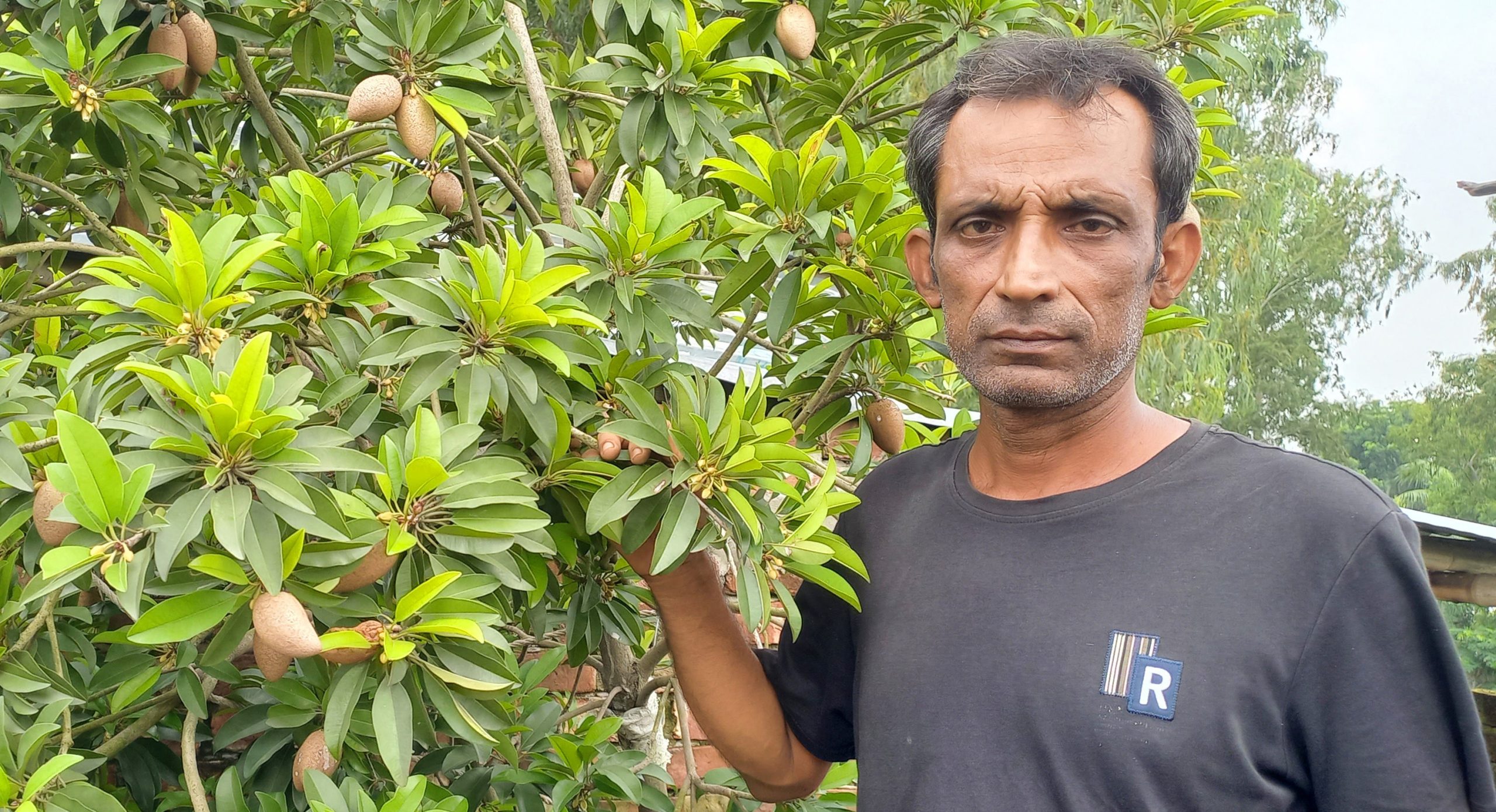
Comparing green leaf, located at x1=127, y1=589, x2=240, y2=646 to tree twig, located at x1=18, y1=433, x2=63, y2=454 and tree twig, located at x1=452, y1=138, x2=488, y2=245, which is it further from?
tree twig, located at x1=452, y1=138, x2=488, y2=245

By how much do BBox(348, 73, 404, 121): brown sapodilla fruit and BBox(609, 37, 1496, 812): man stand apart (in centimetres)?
73

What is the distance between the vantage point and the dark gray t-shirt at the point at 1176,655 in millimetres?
1240

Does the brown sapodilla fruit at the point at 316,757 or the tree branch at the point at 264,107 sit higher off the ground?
the tree branch at the point at 264,107

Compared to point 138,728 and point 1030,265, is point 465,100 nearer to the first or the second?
point 1030,265

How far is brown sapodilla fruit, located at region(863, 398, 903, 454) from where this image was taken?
201cm

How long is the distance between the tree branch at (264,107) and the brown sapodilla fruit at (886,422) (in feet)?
3.40

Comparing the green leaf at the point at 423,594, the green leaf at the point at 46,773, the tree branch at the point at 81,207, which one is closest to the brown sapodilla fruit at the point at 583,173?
the tree branch at the point at 81,207

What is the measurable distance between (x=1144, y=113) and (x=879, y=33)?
0.91m

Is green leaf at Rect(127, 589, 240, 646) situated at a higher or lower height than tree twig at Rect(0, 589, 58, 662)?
higher

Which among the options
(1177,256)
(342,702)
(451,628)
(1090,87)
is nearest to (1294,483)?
(1177,256)

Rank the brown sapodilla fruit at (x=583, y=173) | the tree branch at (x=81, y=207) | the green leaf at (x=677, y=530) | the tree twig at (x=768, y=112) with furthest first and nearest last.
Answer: the brown sapodilla fruit at (x=583, y=173)
the tree twig at (x=768, y=112)
the tree branch at (x=81, y=207)
the green leaf at (x=677, y=530)

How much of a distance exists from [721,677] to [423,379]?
0.62m

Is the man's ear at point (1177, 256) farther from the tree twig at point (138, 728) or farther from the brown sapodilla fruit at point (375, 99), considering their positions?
the tree twig at point (138, 728)

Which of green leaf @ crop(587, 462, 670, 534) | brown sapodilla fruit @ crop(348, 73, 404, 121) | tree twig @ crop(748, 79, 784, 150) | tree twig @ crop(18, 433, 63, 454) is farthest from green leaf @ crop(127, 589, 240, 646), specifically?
tree twig @ crop(748, 79, 784, 150)
